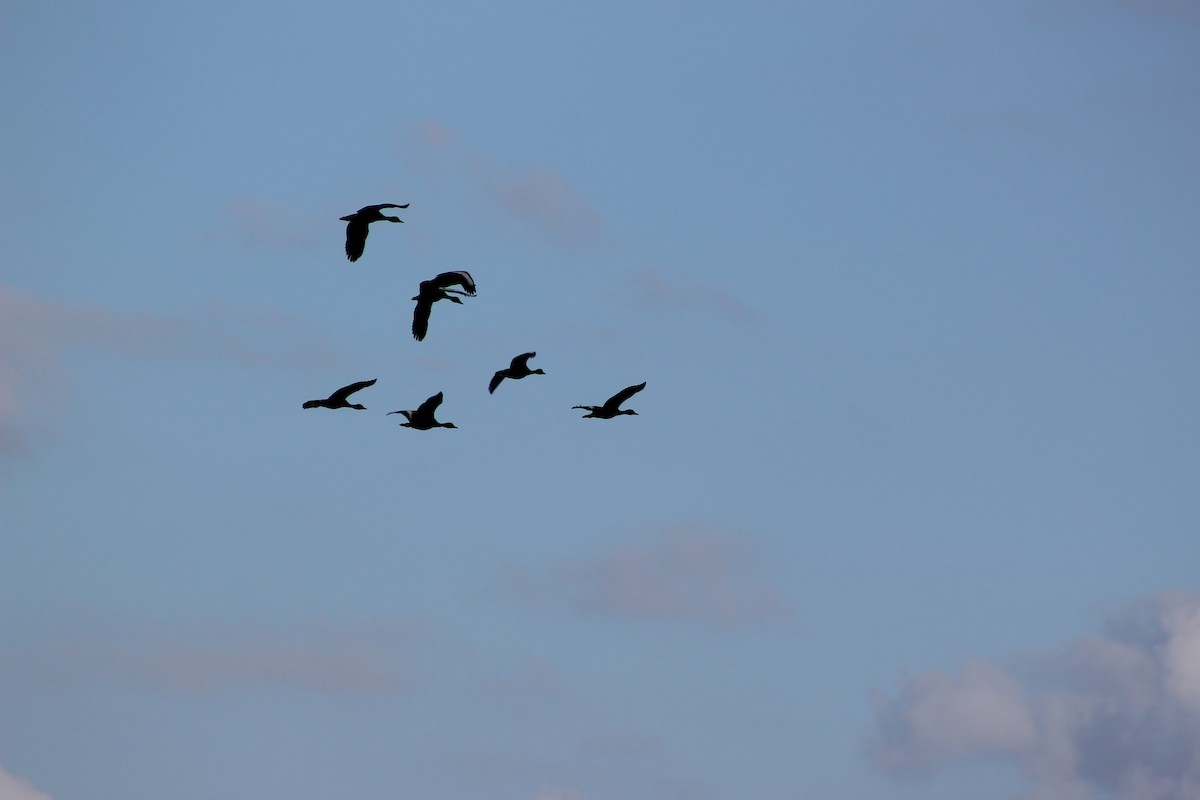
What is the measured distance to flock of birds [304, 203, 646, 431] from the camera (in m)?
90.6

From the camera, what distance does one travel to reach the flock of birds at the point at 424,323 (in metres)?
90.6

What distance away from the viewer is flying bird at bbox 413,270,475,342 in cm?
9206

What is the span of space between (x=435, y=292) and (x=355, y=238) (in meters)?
3.91

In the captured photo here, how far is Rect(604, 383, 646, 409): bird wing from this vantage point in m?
95.7

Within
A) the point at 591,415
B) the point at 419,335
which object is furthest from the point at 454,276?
the point at 591,415

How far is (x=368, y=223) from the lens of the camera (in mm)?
91062

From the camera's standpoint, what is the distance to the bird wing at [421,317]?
301 feet

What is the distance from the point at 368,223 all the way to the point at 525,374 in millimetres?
9289

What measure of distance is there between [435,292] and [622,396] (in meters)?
9.01

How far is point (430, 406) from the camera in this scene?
95375mm

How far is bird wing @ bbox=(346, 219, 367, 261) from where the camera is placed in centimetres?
9006

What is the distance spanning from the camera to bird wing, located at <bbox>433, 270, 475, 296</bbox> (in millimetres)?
92062

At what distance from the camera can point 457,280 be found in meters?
92.1

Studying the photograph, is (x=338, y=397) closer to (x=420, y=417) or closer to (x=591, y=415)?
(x=420, y=417)
